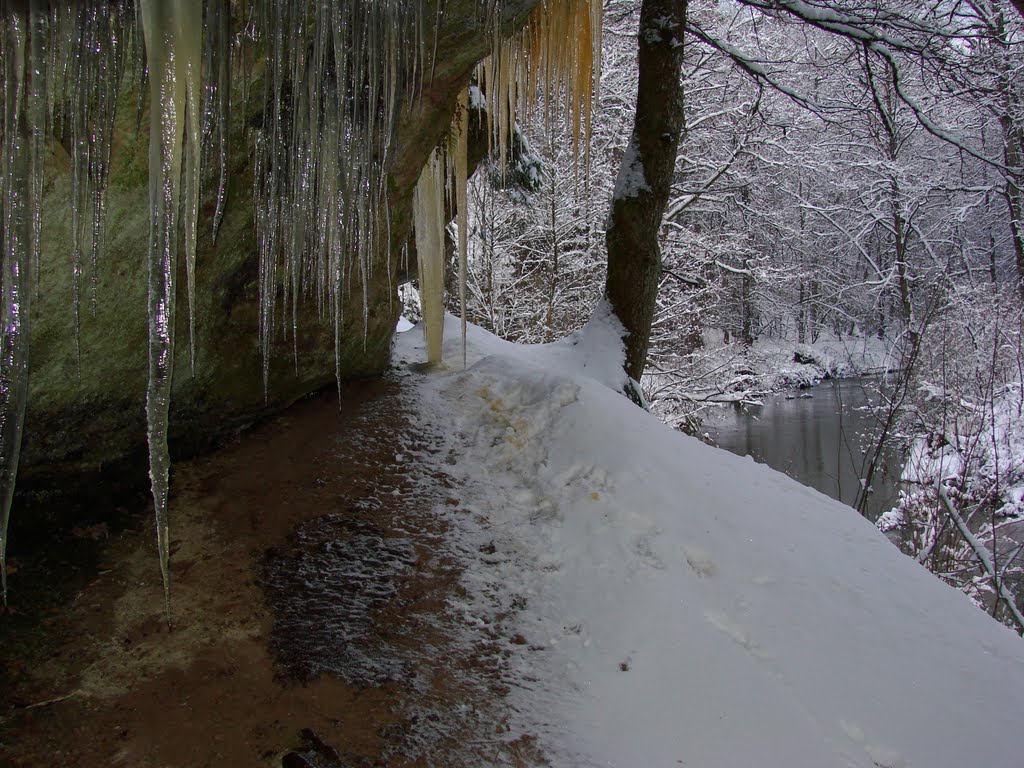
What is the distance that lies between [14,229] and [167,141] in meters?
0.50

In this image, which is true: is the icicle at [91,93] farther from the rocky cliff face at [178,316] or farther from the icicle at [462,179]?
the icicle at [462,179]

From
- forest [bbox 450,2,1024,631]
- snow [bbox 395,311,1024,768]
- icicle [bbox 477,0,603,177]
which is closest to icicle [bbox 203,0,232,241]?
icicle [bbox 477,0,603,177]

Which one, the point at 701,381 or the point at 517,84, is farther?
the point at 701,381

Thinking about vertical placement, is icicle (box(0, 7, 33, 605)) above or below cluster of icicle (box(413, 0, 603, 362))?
below

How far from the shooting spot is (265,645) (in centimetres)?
206

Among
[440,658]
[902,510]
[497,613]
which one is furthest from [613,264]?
[902,510]

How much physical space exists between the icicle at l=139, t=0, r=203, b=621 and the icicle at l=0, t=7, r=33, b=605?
32 centimetres

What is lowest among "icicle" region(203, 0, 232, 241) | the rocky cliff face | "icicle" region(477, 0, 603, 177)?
the rocky cliff face

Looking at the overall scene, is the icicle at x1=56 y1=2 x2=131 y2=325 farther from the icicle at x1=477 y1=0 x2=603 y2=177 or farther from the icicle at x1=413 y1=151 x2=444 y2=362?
the icicle at x1=477 y1=0 x2=603 y2=177

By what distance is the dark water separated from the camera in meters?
9.45

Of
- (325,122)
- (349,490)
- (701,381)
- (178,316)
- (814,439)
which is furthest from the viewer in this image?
(814,439)

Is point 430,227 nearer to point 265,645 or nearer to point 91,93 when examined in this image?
point 91,93

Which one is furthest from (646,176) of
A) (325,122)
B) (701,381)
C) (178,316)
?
(701,381)

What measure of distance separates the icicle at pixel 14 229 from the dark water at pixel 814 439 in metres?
8.68
